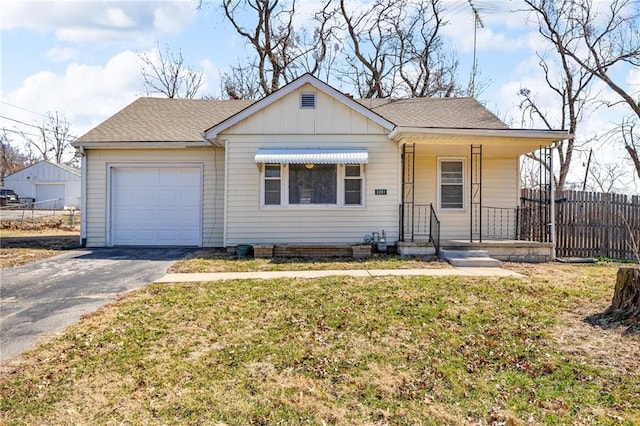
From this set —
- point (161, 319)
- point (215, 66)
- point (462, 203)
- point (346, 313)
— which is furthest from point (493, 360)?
point (215, 66)

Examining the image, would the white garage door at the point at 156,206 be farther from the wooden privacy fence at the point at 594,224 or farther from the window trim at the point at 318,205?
the wooden privacy fence at the point at 594,224

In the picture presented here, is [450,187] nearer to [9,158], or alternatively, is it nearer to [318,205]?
[318,205]

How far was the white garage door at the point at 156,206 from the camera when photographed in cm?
1224

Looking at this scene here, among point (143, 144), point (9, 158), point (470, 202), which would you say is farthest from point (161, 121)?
point (9, 158)

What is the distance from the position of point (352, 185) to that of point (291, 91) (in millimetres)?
3039

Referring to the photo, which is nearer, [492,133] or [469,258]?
[469,258]

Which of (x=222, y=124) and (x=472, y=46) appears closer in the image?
(x=222, y=124)

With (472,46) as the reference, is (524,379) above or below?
below

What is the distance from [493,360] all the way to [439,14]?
83.1 ft

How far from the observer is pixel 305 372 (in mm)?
3857

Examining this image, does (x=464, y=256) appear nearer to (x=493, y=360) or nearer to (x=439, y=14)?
(x=493, y=360)

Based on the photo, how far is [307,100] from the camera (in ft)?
36.3

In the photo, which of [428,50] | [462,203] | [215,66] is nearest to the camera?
[462,203]

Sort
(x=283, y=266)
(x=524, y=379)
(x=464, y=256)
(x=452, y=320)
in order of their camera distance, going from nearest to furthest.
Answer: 1. (x=524, y=379)
2. (x=452, y=320)
3. (x=283, y=266)
4. (x=464, y=256)
